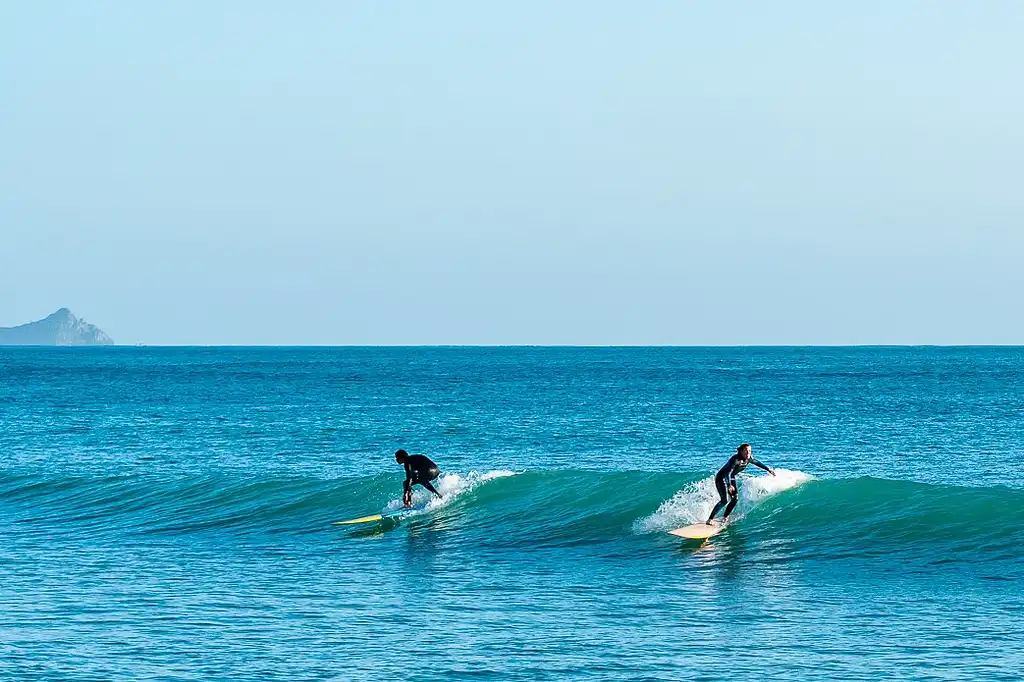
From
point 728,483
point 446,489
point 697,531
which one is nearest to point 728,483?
point 728,483

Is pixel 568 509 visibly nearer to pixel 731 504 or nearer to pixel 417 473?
pixel 417 473

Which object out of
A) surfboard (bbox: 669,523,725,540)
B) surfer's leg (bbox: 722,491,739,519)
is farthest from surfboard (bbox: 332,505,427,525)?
surfer's leg (bbox: 722,491,739,519)

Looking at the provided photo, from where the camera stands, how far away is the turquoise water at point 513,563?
16.8m

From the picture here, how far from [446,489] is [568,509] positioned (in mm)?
4036

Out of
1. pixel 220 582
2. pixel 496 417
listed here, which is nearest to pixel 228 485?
pixel 220 582

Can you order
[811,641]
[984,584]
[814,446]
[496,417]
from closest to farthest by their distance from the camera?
[811,641] → [984,584] → [814,446] → [496,417]

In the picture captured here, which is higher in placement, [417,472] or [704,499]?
[417,472]

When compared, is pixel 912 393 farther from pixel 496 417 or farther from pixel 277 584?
pixel 277 584

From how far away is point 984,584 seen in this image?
2128 centimetres

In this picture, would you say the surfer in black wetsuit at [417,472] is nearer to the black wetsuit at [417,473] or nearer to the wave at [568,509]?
the black wetsuit at [417,473]

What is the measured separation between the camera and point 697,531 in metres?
26.3

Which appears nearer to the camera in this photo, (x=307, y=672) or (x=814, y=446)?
(x=307, y=672)

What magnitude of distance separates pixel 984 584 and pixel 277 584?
12.0 meters

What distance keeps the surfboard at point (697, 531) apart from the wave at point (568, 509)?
31cm
